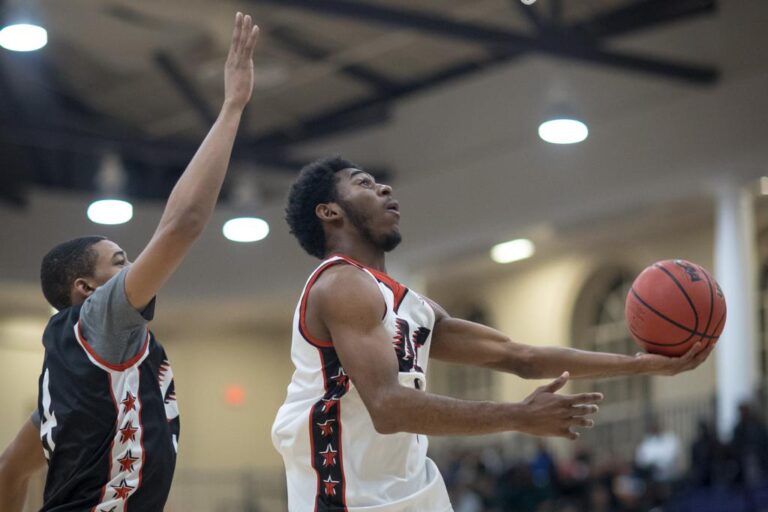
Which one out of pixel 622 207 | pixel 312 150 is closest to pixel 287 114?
pixel 312 150

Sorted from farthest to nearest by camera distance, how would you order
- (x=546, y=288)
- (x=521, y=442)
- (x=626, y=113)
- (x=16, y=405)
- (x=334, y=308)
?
(x=16, y=405) < (x=546, y=288) < (x=521, y=442) < (x=626, y=113) < (x=334, y=308)

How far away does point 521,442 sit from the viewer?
70.4ft

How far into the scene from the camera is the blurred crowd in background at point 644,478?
15.0 meters

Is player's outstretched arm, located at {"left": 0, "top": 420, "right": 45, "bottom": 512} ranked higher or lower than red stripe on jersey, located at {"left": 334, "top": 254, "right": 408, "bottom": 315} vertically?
lower

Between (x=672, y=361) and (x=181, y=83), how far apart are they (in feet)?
51.4

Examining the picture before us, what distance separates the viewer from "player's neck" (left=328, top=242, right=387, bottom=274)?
494cm

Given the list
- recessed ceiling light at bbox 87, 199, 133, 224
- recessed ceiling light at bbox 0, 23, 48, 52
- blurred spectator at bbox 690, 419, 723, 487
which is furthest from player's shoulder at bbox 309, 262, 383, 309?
blurred spectator at bbox 690, 419, 723, 487

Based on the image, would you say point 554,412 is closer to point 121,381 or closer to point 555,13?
point 121,381

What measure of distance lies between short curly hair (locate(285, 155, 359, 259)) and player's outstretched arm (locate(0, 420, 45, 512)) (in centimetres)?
120

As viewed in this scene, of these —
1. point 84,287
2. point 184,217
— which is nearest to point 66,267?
point 84,287

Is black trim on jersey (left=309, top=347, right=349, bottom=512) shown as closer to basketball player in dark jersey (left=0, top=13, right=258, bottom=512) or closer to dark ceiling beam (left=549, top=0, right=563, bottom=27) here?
basketball player in dark jersey (left=0, top=13, right=258, bottom=512)

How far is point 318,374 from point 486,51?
15608 mm

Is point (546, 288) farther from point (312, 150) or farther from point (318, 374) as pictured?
point (318, 374)

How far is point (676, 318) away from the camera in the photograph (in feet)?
16.3
